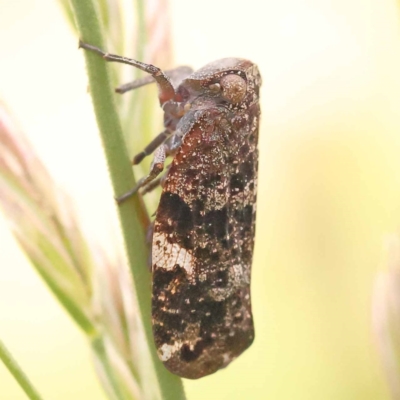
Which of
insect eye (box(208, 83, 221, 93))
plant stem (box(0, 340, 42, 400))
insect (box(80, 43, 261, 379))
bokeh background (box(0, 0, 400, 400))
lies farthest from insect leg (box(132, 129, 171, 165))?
bokeh background (box(0, 0, 400, 400))

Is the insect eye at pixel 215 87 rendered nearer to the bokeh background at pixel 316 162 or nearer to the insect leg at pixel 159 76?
the insect leg at pixel 159 76

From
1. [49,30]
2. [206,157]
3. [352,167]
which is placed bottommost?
[352,167]

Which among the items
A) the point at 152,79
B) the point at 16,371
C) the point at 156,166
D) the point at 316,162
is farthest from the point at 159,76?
the point at 316,162

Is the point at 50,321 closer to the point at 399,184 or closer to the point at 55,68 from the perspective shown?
the point at 55,68

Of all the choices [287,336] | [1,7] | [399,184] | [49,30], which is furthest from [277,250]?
[1,7]

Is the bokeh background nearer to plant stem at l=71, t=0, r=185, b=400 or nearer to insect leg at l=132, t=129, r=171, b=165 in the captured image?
insect leg at l=132, t=129, r=171, b=165

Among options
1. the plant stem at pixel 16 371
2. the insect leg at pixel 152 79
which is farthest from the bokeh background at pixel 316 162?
the plant stem at pixel 16 371

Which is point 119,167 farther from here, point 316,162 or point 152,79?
point 316,162
